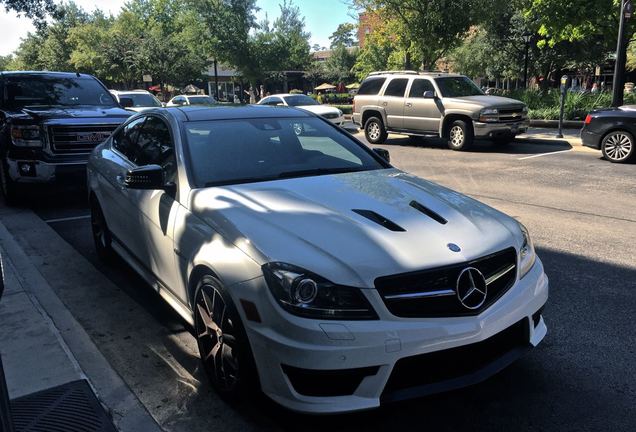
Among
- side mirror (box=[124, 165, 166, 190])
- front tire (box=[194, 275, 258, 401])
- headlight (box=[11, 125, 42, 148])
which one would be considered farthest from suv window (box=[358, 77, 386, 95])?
front tire (box=[194, 275, 258, 401])

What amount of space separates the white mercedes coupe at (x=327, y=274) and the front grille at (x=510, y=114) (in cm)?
1073

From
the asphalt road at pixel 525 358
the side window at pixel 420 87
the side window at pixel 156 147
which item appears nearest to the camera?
the asphalt road at pixel 525 358

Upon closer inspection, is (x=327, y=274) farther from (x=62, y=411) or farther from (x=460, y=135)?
(x=460, y=135)

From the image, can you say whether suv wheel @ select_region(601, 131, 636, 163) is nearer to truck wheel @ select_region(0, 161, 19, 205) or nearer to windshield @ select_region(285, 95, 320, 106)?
windshield @ select_region(285, 95, 320, 106)

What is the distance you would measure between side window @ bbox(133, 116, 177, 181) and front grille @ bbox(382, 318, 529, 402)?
214 centimetres

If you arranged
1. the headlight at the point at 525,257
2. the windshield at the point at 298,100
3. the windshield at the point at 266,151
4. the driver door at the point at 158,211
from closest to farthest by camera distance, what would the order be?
1. the headlight at the point at 525,257
2. the driver door at the point at 158,211
3. the windshield at the point at 266,151
4. the windshield at the point at 298,100

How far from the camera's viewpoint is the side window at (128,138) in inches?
193

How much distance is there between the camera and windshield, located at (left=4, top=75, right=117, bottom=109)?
343 inches

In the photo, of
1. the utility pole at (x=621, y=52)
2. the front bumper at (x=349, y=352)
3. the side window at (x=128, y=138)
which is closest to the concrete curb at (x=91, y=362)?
the front bumper at (x=349, y=352)

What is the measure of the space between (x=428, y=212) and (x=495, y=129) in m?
11.3

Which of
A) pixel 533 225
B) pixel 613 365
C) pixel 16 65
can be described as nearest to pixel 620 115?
pixel 533 225

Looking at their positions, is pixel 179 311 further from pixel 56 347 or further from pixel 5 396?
pixel 5 396

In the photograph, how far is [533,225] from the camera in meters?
6.75

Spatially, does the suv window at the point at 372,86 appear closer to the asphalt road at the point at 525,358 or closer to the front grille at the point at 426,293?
the asphalt road at the point at 525,358
